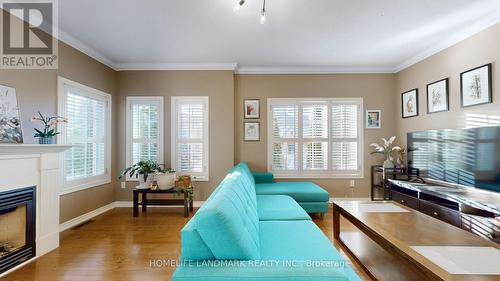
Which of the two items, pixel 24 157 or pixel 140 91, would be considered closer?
pixel 24 157

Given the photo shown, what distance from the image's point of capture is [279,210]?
2.53 m

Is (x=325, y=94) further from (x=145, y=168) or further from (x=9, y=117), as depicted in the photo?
(x=9, y=117)

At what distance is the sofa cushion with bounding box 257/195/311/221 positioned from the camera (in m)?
2.33

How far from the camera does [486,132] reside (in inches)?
99.6

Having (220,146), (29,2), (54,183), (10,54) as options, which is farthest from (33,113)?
(220,146)

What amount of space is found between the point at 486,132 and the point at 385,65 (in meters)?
2.23

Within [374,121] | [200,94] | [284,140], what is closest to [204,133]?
[200,94]

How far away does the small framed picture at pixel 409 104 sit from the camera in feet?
13.0

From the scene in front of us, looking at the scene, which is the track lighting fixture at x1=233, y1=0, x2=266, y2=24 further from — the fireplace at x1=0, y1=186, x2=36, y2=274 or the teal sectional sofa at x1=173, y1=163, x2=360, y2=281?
the fireplace at x1=0, y1=186, x2=36, y2=274

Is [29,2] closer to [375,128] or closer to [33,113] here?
[33,113]

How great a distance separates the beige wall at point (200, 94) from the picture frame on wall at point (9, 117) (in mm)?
1873

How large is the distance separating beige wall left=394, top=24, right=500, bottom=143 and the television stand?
0.91 metres

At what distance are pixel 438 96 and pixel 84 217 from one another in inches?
218

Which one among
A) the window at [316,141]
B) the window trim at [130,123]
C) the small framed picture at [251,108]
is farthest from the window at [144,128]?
the window at [316,141]
